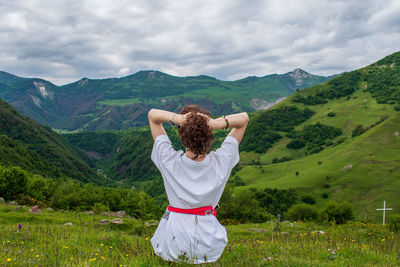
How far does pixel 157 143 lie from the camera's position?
4395 millimetres

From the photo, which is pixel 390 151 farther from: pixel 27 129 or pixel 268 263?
pixel 27 129

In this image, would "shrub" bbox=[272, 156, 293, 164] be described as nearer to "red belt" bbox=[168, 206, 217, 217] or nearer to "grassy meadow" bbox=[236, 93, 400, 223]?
"grassy meadow" bbox=[236, 93, 400, 223]

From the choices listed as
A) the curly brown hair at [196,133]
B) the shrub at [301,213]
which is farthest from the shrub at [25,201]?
the shrub at [301,213]

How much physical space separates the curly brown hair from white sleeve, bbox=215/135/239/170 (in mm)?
435

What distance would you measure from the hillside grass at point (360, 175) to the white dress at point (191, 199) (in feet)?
257

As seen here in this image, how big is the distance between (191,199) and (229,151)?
915mm

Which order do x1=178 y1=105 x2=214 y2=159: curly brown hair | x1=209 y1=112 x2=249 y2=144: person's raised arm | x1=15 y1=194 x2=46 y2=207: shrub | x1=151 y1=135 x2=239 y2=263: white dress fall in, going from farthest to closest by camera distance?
x1=15 y1=194 x2=46 y2=207: shrub → x1=151 y1=135 x2=239 y2=263: white dress → x1=209 y1=112 x2=249 y2=144: person's raised arm → x1=178 y1=105 x2=214 y2=159: curly brown hair

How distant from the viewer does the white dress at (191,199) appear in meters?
4.13

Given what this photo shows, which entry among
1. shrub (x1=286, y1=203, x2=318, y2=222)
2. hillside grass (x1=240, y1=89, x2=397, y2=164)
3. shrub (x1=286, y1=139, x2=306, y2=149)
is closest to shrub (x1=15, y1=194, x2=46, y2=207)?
shrub (x1=286, y1=203, x2=318, y2=222)

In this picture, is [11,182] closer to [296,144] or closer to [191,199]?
[191,199]

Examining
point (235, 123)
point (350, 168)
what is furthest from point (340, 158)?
point (235, 123)

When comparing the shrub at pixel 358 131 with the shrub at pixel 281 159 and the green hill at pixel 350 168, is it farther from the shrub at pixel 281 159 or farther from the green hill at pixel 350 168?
the shrub at pixel 281 159

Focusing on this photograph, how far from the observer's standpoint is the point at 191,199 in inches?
163

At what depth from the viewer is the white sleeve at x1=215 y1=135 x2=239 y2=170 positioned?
4355mm
